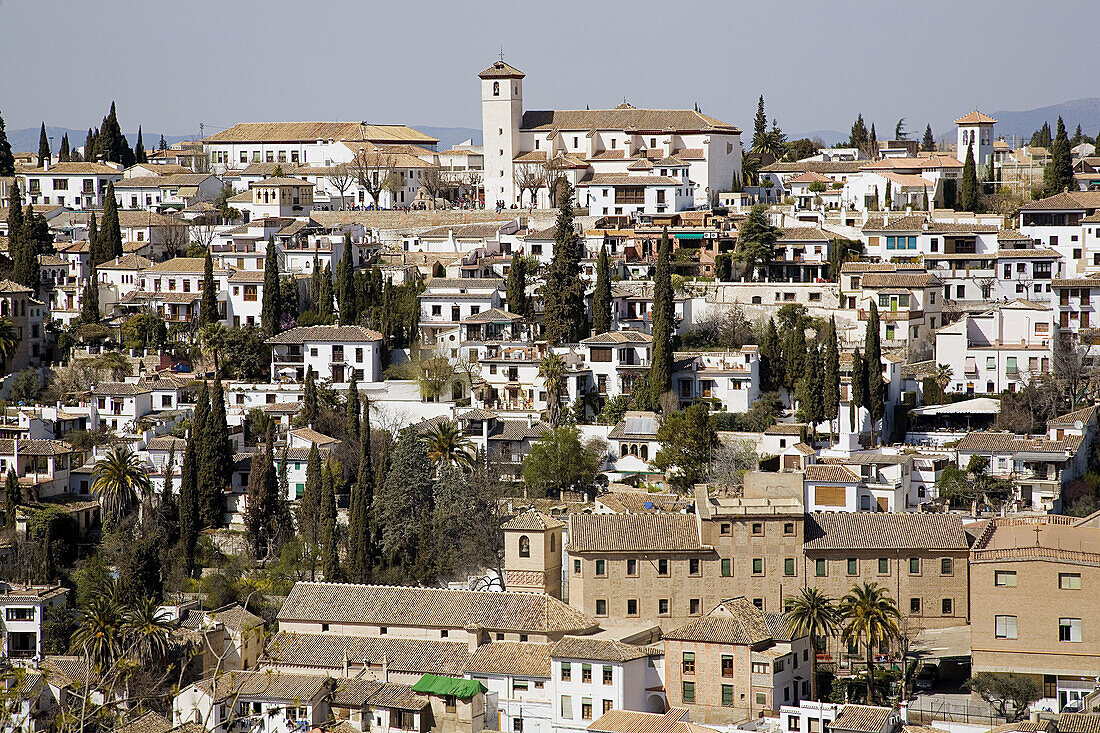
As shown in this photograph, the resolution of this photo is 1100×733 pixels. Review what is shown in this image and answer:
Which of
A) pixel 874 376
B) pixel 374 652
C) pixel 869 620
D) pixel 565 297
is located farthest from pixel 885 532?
pixel 565 297

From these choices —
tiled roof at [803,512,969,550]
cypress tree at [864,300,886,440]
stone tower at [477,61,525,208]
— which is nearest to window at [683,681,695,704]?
tiled roof at [803,512,969,550]

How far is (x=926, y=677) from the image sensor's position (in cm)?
3131

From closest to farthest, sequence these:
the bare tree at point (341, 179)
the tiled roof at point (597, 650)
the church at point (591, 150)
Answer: the tiled roof at point (597, 650), the church at point (591, 150), the bare tree at point (341, 179)

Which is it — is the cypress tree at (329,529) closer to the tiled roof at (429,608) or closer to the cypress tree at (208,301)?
the tiled roof at (429,608)

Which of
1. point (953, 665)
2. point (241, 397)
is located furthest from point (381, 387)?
point (953, 665)

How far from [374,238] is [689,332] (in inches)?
596

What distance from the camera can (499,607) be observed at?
35.0m

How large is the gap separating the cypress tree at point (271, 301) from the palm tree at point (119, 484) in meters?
8.48

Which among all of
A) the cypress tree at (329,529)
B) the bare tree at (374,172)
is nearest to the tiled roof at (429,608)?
the cypress tree at (329,529)

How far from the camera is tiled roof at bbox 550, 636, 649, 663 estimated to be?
104 feet

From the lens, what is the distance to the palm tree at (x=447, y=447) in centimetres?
4150

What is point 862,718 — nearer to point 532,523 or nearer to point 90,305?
point 532,523

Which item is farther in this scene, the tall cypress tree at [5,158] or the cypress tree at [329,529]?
the tall cypress tree at [5,158]

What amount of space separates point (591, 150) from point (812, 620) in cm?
3522
